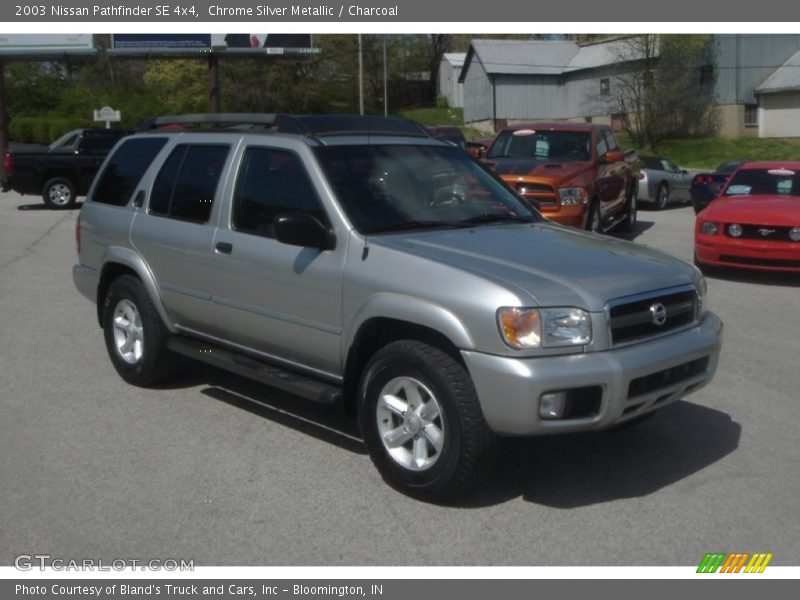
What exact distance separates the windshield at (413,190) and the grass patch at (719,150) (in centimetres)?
3886

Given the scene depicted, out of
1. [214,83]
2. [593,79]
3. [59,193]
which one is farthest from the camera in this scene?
[593,79]

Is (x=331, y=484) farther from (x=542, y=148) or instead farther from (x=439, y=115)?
(x=439, y=115)

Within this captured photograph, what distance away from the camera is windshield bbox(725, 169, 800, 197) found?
42.4ft

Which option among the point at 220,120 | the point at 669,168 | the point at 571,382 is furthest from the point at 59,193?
the point at 571,382

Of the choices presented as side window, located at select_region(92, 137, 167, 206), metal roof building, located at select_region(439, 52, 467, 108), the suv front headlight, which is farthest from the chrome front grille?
metal roof building, located at select_region(439, 52, 467, 108)

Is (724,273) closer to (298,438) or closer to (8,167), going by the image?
(298,438)

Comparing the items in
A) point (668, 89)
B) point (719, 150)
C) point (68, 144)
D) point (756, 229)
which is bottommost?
point (756, 229)

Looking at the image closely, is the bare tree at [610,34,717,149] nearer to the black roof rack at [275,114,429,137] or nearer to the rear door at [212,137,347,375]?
the black roof rack at [275,114,429,137]

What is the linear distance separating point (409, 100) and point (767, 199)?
73733 millimetres

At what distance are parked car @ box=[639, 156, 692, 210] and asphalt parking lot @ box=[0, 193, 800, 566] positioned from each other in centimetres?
1458

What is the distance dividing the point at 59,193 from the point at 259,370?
18069mm

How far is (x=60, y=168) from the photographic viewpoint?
2216 cm

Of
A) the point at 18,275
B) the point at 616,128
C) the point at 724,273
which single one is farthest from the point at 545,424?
the point at 616,128

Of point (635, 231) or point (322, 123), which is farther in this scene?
point (635, 231)
